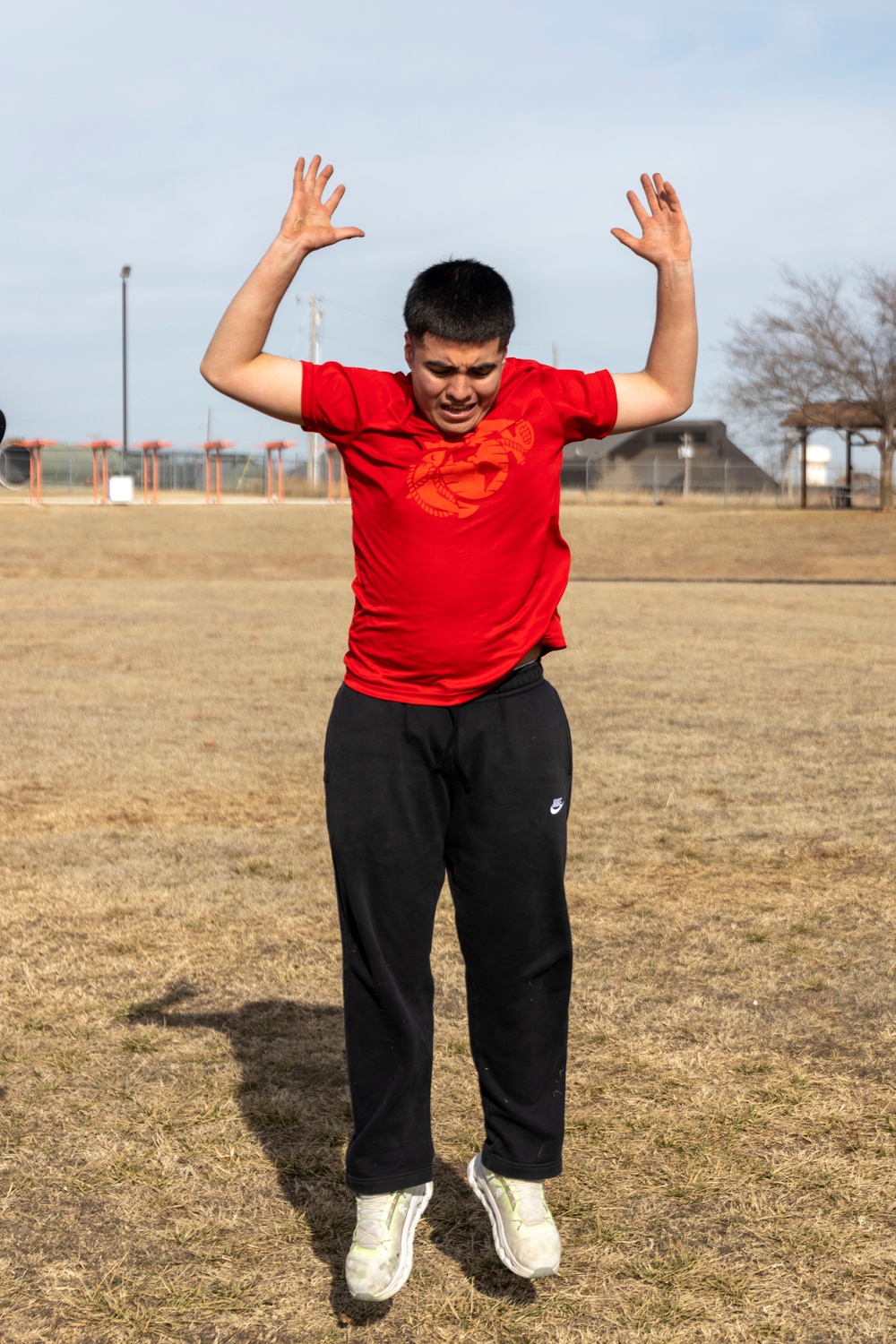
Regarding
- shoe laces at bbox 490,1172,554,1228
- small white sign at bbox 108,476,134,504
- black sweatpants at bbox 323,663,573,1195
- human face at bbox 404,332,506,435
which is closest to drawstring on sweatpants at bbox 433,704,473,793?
black sweatpants at bbox 323,663,573,1195

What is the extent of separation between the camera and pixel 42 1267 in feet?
9.06

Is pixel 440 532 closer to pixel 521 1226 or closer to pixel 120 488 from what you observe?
pixel 521 1226

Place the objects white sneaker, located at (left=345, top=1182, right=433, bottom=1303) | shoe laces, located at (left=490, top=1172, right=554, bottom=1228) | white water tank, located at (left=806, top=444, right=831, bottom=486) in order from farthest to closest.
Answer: white water tank, located at (left=806, top=444, right=831, bottom=486)
shoe laces, located at (left=490, top=1172, right=554, bottom=1228)
white sneaker, located at (left=345, top=1182, right=433, bottom=1303)

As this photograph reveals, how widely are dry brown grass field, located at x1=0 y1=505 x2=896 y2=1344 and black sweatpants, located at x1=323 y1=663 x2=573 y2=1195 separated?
351 mm

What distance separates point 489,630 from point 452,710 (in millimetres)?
167

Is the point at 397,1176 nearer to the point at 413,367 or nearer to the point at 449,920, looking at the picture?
A: the point at 413,367

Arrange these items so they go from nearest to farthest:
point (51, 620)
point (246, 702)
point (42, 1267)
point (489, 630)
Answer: point (489, 630)
point (42, 1267)
point (246, 702)
point (51, 620)

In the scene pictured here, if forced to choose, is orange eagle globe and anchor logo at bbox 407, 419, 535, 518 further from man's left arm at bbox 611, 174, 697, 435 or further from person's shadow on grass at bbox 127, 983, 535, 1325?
person's shadow on grass at bbox 127, 983, 535, 1325

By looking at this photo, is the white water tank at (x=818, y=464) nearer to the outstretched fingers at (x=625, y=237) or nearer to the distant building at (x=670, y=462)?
the distant building at (x=670, y=462)

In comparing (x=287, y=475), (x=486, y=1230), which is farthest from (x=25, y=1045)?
(x=287, y=475)

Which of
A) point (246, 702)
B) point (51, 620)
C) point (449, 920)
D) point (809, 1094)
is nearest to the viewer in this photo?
point (809, 1094)

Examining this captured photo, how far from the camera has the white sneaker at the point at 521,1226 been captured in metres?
2.57

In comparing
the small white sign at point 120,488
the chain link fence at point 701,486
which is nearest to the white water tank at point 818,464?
the chain link fence at point 701,486

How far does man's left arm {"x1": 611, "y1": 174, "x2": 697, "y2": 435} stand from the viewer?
110 inches
